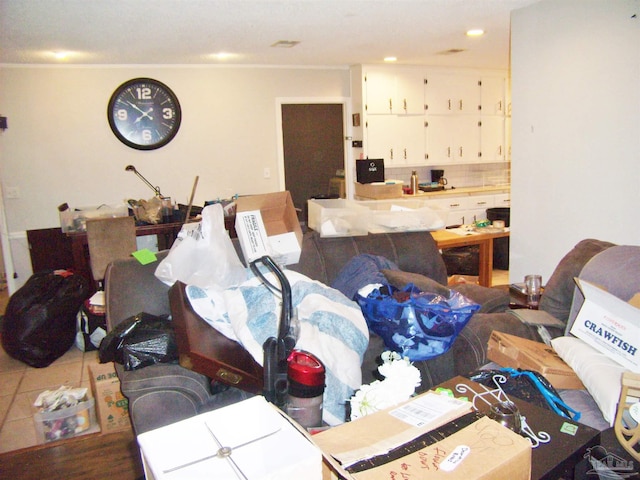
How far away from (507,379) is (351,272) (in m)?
1.17

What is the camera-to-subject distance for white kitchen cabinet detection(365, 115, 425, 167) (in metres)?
6.05

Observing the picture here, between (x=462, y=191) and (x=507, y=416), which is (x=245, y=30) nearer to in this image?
(x=462, y=191)

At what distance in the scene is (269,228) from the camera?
8.73 feet

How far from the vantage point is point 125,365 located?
1795 millimetres

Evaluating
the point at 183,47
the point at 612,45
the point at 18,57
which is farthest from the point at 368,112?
the point at 18,57

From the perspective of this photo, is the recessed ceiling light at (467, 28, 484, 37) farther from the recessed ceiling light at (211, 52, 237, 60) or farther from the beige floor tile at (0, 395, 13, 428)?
the beige floor tile at (0, 395, 13, 428)

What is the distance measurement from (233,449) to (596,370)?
1.35 m

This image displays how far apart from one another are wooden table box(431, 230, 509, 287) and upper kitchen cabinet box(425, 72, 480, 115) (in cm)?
269

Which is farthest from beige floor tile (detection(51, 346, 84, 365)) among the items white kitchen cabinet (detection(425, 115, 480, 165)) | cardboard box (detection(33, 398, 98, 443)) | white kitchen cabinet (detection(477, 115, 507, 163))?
white kitchen cabinet (detection(477, 115, 507, 163))

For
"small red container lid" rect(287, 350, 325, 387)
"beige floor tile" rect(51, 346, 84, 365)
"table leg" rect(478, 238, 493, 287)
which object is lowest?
"beige floor tile" rect(51, 346, 84, 365)

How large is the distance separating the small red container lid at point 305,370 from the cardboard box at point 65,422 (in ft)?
5.91

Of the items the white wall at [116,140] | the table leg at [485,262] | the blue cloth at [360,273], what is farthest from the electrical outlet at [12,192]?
the table leg at [485,262]

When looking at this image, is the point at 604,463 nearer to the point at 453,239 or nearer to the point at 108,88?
the point at 453,239

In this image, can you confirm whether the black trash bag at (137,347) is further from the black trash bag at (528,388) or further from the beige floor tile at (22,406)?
the beige floor tile at (22,406)
